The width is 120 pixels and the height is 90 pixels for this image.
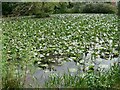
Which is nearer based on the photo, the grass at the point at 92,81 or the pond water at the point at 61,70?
the grass at the point at 92,81

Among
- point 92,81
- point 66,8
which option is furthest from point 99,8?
point 92,81

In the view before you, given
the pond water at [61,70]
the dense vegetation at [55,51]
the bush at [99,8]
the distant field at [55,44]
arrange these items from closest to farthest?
1. the dense vegetation at [55,51]
2. the pond water at [61,70]
3. the distant field at [55,44]
4. the bush at [99,8]

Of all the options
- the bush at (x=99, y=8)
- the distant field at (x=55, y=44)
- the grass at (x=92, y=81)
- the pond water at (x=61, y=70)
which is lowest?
the pond water at (x=61, y=70)

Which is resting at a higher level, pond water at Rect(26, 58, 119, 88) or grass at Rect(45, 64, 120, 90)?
grass at Rect(45, 64, 120, 90)

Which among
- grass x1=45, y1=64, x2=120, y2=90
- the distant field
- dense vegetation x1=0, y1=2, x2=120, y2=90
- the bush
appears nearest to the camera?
grass x1=45, y1=64, x2=120, y2=90

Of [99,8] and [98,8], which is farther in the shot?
[99,8]

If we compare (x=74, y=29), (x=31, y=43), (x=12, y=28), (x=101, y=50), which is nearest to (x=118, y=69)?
(x=101, y=50)

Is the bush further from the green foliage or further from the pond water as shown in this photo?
the pond water

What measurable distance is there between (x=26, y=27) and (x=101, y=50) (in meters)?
2.16

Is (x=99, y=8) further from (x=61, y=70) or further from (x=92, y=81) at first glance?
(x=92, y=81)

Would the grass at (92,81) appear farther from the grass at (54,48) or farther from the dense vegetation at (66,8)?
the dense vegetation at (66,8)

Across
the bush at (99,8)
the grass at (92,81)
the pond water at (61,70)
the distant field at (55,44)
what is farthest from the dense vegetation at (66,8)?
the grass at (92,81)

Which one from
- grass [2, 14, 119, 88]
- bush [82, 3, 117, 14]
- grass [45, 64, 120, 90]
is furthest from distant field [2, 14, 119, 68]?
bush [82, 3, 117, 14]

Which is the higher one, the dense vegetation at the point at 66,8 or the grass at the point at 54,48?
the dense vegetation at the point at 66,8
